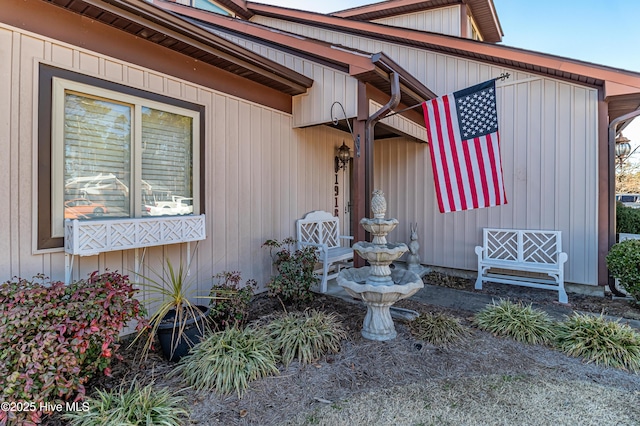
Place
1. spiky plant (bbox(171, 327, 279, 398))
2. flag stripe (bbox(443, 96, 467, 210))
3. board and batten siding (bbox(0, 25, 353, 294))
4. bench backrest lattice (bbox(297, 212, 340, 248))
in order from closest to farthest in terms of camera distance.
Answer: spiky plant (bbox(171, 327, 279, 398)) → board and batten siding (bbox(0, 25, 353, 294)) → flag stripe (bbox(443, 96, 467, 210)) → bench backrest lattice (bbox(297, 212, 340, 248))

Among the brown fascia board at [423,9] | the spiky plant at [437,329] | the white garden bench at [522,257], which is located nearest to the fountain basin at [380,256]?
the spiky plant at [437,329]

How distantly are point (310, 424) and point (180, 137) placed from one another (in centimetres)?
336

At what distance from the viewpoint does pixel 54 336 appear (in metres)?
2.10

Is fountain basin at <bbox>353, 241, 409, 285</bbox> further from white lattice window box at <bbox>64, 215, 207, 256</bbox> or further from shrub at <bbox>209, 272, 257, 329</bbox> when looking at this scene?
white lattice window box at <bbox>64, 215, 207, 256</bbox>

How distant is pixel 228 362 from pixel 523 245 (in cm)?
521

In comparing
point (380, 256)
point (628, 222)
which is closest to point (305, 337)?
point (380, 256)

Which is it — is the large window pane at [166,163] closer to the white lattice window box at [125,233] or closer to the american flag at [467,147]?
the white lattice window box at [125,233]

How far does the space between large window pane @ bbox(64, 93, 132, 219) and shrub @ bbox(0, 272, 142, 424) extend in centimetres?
95

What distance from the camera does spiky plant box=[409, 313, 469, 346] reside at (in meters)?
3.28

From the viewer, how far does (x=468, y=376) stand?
2689 mm

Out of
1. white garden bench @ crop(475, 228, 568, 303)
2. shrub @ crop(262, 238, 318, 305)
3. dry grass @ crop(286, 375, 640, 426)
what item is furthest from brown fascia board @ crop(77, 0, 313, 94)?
white garden bench @ crop(475, 228, 568, 303)

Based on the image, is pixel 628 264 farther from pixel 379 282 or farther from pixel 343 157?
pixel 343 157

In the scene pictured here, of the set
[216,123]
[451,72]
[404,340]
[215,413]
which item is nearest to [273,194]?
[216,123]

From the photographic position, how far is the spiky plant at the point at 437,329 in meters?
3.28
